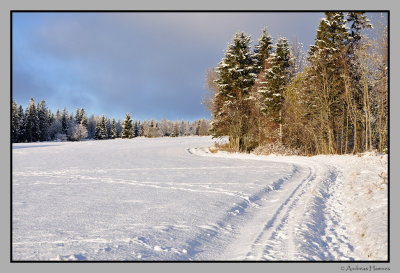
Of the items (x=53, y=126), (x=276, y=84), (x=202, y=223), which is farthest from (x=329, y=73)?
(x=53, y=126)

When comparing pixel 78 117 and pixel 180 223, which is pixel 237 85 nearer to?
pixel 180 223

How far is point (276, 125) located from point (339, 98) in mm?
7075

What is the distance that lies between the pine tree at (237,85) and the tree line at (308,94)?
0.11m

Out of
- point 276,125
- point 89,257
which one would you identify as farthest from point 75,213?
point 276,125

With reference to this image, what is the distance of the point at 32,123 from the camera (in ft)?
193

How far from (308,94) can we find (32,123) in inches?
2475

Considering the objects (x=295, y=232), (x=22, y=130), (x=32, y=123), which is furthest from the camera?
(x=32, y=123)

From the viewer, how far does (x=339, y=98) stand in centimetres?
2116

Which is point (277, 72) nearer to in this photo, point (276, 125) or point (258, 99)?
point (258, 99)

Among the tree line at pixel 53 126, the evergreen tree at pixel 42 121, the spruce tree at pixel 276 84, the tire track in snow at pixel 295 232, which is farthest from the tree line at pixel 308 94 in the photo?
the evergreen tree at pixel 42 121

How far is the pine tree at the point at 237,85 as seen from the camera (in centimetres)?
2778

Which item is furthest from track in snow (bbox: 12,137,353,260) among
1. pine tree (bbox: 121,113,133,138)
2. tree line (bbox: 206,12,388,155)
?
pine tree (bbox: 121,113,133,138)

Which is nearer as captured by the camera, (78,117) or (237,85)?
(237,85)

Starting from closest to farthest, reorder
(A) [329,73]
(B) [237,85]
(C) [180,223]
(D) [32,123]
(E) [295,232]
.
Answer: (E) [295,232] → (C) [180,223] → (A) [329,73] → (B) [237,85] → (D) [32,123]
